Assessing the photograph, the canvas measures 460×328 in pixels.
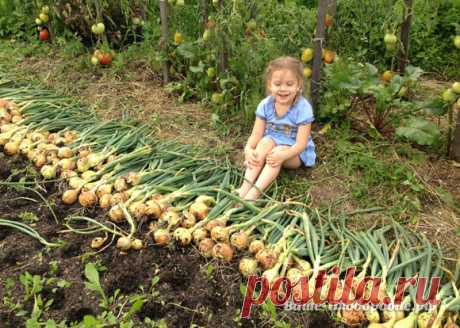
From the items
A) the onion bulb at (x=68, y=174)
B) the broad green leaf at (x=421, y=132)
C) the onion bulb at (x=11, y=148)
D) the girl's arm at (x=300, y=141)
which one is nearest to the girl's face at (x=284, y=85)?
the girl's arm at (x=300, y=141)

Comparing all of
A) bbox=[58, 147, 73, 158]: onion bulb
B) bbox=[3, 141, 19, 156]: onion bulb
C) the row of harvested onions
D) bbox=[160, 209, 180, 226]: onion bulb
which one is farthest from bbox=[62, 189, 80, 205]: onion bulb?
bbox=[3, 141, 19, 156]: onion bulb

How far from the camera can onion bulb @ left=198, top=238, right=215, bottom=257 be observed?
84.5 inches

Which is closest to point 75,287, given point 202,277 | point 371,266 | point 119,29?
point 202,277

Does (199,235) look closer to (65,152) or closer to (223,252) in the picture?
(223,252)

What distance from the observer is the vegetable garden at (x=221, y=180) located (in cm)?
197

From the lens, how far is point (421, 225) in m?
2.35

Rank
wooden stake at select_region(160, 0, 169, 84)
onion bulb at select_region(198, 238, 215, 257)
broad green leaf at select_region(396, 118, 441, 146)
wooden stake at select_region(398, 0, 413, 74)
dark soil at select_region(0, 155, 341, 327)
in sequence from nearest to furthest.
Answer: dark soil at select_region(0, 155, 341, 327)
onion bulb at select_region(198, 238, 215, 257)
broad green leaf at select_region(396, 118, 441, 146)
wooden stake at select_region(398, 0, 413, 74)
wooden stake at select_region(160, 0, 169, 84)

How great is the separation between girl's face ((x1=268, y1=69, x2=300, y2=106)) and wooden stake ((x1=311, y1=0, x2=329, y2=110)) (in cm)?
47

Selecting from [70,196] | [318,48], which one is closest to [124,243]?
[70,196]

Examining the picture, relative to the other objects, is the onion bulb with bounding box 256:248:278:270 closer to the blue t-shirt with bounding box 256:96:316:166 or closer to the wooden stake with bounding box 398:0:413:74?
the blue t-shirt with bounding box 256:96:316:166

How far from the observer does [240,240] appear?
2.14 meters

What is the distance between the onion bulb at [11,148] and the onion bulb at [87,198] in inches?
32.2

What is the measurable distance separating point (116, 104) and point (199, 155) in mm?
1107

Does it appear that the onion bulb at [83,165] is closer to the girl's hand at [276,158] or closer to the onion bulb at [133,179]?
the onion bulb at [133,179]
